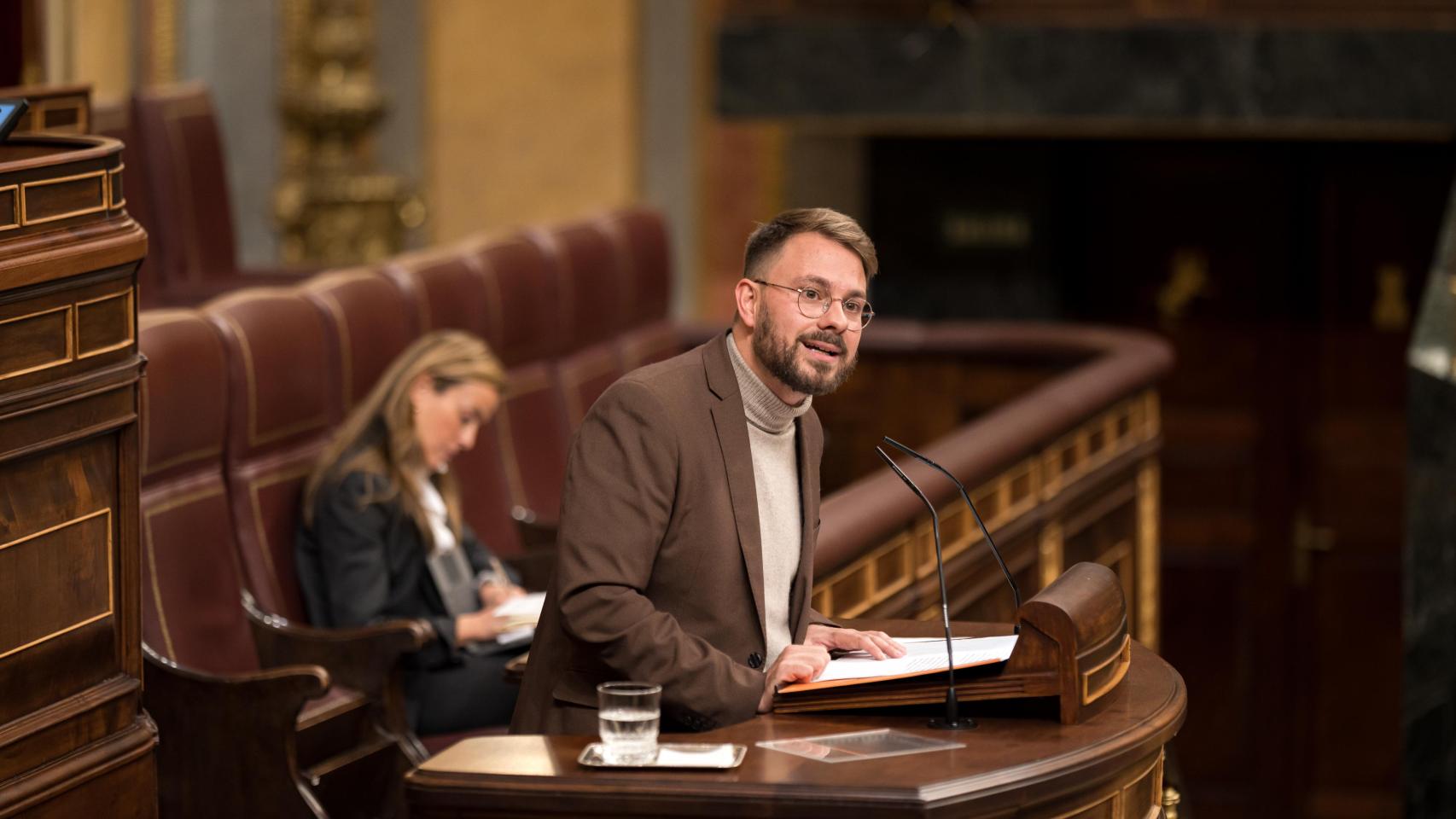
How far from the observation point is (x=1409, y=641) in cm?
493

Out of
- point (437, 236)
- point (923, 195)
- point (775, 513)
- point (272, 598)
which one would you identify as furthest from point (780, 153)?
point (775, 513)

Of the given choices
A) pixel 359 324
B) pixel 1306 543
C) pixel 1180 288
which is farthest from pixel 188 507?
pixel 1306 543

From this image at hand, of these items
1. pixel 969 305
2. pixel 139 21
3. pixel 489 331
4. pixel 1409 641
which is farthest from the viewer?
pixel 969 305

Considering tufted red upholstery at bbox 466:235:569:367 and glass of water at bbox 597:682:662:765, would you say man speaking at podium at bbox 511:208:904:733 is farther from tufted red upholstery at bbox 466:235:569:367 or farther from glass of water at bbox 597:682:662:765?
tufted red upholstery at bbox 466:235:569:367

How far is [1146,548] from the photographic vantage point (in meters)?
5.96

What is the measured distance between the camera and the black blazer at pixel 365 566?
4059mm

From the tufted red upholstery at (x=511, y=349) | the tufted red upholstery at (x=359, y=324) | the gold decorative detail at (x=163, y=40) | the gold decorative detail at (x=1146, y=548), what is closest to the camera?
the tufted red upholstery at (x=359, y=324)

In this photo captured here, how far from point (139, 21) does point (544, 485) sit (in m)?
2.70

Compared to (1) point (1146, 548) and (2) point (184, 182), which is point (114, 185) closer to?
(2) point (184, 182)

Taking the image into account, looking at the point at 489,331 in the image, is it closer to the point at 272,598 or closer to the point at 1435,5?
the point at 272,598

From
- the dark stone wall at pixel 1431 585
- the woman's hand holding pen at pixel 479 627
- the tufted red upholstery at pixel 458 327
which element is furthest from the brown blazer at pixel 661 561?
the dark stone wall at pixel 1431 585

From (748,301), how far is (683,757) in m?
0.60

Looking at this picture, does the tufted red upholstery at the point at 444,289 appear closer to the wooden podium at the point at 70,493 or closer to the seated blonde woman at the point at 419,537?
the seated blonde woman at the point at 419,537

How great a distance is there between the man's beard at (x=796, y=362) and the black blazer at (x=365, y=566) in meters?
1.64
